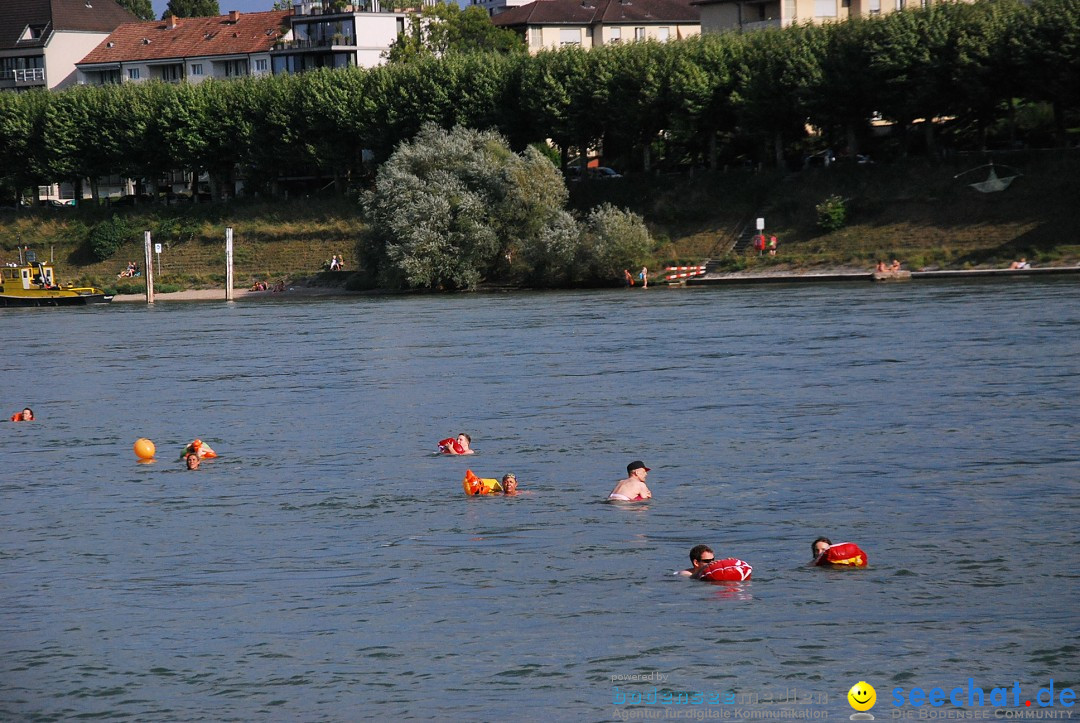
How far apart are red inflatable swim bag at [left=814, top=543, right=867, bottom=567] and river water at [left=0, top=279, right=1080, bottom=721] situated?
259 millimetres

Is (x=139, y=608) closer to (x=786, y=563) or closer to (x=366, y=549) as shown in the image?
(x=366, y=549)

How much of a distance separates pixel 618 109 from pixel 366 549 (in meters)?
64.4

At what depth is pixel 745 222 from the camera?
3046 inches

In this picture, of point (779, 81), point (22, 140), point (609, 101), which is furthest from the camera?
point (22, 140)

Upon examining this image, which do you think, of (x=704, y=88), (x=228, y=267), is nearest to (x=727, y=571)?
(x=704, y=88)

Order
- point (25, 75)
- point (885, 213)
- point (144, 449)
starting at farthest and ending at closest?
point (25, 75) < point (885, 213) < point (144, 449)

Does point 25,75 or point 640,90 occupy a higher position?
point 25,75

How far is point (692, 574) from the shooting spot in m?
18.8

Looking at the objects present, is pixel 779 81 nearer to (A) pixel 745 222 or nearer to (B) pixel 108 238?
(A) pixel 745 222

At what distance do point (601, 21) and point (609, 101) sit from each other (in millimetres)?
39143

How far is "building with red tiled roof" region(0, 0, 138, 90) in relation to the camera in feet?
430

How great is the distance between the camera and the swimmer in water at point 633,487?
22953 mm

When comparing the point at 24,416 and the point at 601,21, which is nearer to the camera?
the point at 24,416

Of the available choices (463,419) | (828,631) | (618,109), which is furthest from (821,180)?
(828,631)
